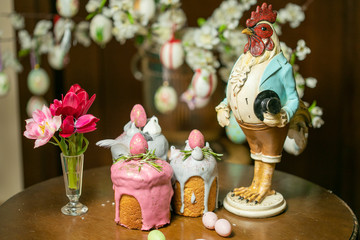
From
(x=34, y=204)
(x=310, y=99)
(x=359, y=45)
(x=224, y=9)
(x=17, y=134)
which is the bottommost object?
(x=17, y=134)

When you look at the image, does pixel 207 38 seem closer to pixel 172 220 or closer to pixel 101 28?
pixel 101 28

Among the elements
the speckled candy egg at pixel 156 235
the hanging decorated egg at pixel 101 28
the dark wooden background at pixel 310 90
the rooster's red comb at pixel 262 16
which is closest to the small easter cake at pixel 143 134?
the speckled candy egg at pixel 156 235

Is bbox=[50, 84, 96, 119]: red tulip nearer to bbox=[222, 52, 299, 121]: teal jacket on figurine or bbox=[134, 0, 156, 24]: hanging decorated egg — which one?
bbox=[222, 52, 299, 121]: teal jacket on figurine

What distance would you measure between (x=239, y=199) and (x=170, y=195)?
19cm

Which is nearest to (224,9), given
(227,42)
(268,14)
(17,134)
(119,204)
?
(227,42)

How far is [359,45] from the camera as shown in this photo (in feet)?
6.27

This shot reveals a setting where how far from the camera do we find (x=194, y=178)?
1104 millimetres

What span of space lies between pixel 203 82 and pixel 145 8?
33cm

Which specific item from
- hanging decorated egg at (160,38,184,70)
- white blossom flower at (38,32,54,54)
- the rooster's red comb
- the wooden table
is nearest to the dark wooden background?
white blossom flower at (38,32,54,54)

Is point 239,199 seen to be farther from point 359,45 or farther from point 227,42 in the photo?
point 359,45

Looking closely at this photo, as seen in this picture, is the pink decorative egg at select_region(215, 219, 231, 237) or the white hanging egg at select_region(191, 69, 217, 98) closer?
the pink decorative egg at select_region(215, 219, 231, 237)

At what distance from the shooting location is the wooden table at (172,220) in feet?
3.42

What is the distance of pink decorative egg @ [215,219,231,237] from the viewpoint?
1.02 meters

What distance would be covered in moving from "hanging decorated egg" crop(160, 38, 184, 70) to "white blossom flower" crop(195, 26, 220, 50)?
7 centimetres
